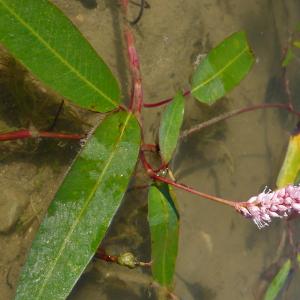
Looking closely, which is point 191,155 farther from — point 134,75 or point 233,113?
point 134,75

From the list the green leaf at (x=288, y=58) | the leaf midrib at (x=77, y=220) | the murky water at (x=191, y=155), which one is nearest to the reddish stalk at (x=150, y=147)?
the murky water at (x=191, y=155)

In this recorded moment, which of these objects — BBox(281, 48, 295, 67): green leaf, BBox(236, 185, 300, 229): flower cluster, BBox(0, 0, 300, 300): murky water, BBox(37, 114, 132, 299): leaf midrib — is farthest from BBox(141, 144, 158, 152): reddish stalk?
BBox(281, 48, 295, 67): green leaf

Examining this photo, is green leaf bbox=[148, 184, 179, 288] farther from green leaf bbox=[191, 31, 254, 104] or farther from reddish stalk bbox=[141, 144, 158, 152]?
green leaf bbox=[191, 31, 254, 104]

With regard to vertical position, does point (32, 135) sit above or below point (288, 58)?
below

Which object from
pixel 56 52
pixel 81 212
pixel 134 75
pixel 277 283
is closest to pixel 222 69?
pixel 134 75

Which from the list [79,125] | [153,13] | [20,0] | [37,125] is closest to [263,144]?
[153,13]

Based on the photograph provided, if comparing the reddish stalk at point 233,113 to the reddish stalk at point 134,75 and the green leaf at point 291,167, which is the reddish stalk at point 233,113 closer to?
the green leaf at point 291,167
